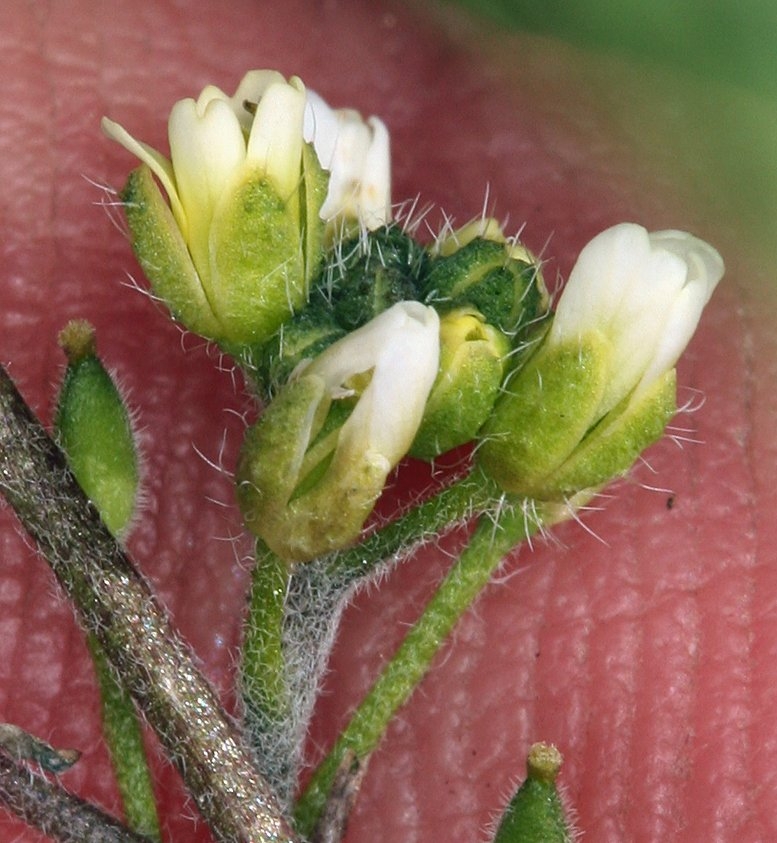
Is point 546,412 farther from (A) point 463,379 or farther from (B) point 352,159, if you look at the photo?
(B) point 352,159

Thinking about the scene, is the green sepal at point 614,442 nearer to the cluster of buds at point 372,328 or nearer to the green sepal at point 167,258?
the cluster of buds at point 372,328

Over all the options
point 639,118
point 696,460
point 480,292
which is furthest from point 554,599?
point 639,118

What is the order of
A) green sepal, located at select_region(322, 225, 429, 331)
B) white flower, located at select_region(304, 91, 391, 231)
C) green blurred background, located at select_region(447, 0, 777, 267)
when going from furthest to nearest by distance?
green blurred background, located at select_region(447, 0, 777, 267), white flower, located at select_region(304, 91, 391, 231), green sepal, located at select_region(322, 225, 429, 331)

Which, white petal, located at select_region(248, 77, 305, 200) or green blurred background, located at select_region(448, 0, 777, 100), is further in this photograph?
green blurred background, located at select_region(448, 0, 777, 100)

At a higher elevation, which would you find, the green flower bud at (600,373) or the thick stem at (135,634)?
the green flower bud at (600,373)

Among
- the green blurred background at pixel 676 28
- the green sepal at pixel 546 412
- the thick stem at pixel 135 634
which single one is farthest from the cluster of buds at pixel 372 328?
the green blurred background at pixel 676 28

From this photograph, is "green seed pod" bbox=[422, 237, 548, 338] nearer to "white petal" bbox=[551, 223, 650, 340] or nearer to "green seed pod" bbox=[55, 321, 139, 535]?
"white petal" bbox=[551, 223, 650, 340]

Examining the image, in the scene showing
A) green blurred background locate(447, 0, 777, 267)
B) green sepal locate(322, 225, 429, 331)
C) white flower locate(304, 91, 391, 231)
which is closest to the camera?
green sepal locate(322, 225, 429, 331)

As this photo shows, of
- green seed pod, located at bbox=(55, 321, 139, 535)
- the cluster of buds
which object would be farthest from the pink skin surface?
the cluster of buds
